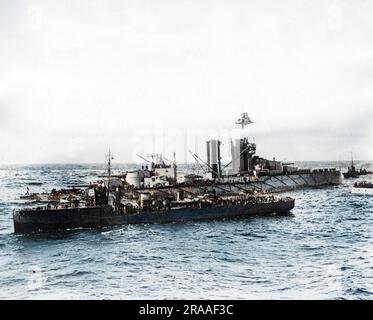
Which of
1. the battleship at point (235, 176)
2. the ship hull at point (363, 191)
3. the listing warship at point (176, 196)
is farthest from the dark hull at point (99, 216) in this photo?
the ship hull at point (363, 191)

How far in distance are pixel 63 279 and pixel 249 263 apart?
11838mm

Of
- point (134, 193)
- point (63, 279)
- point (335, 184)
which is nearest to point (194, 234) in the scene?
point (63, 279)

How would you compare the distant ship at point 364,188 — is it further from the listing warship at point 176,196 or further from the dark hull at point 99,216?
the dark hull at point 99,216

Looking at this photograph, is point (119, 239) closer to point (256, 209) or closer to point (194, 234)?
point (194, 234)

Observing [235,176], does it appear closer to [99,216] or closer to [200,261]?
[99,216]

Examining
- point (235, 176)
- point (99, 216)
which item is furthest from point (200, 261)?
point (235, 176)

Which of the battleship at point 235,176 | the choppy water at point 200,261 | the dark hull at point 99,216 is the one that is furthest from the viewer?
the battleship at point 235,176

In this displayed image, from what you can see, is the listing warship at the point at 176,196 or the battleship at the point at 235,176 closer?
the listing warship at the point at 176,196

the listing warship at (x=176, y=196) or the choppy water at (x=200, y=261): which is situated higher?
the listing warship at (x=176, y=196)

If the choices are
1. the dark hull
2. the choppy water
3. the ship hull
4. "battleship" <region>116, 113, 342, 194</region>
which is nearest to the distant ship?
the ship hull

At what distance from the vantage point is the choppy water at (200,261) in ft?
64.0

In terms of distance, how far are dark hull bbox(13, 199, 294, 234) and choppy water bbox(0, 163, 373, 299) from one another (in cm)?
148

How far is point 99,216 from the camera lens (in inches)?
1654

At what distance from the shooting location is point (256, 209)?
5044 centimetres
